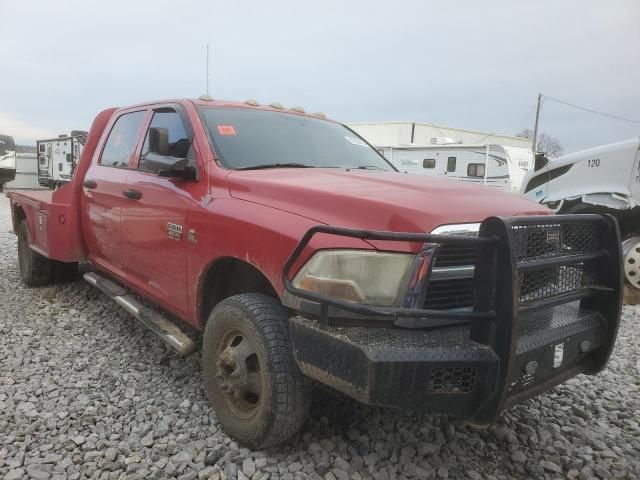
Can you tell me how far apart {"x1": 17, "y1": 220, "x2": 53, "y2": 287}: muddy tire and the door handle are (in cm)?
235

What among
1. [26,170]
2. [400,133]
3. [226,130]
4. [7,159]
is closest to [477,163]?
[400,133]

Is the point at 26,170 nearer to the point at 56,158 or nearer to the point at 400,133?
the point at 56,158

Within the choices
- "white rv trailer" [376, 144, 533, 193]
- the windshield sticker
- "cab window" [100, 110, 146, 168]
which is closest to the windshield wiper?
the windshield sticker

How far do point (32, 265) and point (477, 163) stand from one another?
12079 mm

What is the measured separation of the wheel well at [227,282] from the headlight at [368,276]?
0.75m

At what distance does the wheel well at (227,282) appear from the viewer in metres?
2.78

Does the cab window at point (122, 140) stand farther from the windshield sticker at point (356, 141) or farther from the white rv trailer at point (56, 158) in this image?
the white rv trailer at point (56, 158)

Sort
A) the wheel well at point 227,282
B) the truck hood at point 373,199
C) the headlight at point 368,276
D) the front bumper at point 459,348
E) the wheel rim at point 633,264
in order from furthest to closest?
1. the wheel rim at point 633,264
2. the wheel well at point 227,282
3. the truck hood at point 373,199
4. the headlight at point 368,276
5. the front bumper at point 459,348

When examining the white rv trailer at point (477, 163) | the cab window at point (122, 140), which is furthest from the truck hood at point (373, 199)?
the white rv trailer at point (477, 163)

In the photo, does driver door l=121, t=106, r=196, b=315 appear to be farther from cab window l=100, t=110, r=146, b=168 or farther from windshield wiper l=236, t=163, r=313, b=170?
windshield wiper l=236, t=163, r=313, b=170

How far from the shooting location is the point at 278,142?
3336mm

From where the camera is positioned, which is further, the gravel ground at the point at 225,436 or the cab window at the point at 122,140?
the cab window at the point at 122,140

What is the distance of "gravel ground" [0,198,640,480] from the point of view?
8.03ft

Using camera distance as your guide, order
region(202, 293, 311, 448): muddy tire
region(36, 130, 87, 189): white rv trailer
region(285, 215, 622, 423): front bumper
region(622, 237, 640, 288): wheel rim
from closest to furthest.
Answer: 1. region(285, 215, 622, 423): front bumper
2. region(202, 293, 311, 448): muddy tire
3. region(622, 237, 640, 288): wheel rim
4. region(36, 130, 87, 189): white rv trailer
